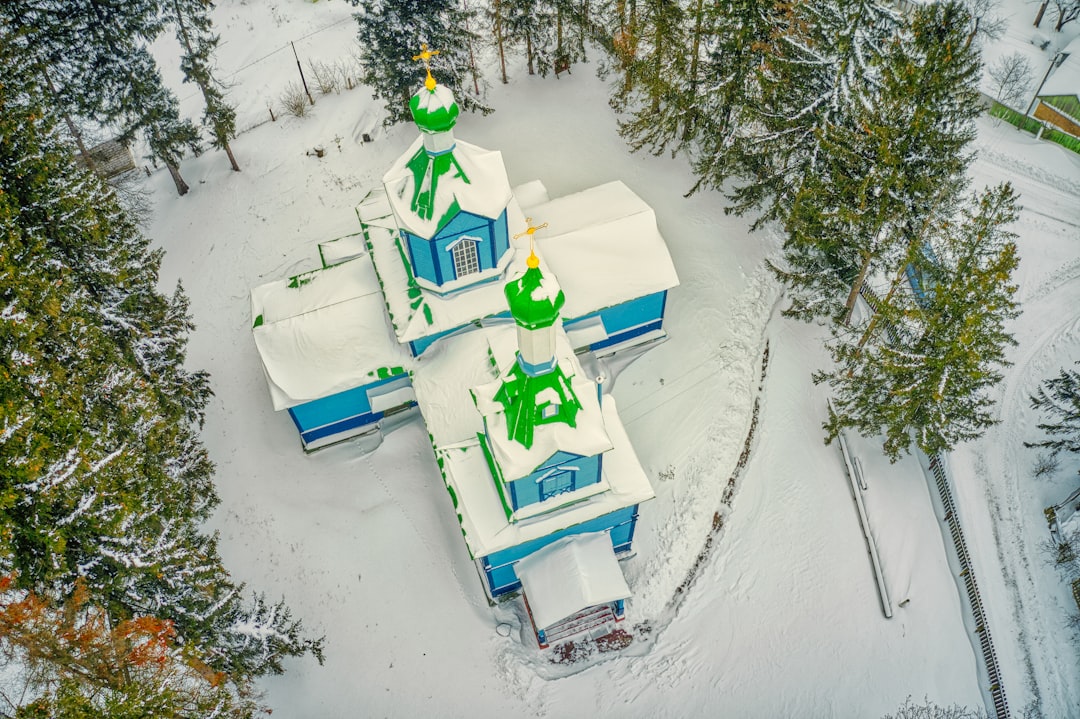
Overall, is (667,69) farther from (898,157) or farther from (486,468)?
(486,468)

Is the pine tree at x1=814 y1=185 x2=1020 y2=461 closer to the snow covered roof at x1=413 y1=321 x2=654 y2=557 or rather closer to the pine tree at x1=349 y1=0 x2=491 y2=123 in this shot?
the snow covered roof at x1=413 y1=321 x2=654 y2=557

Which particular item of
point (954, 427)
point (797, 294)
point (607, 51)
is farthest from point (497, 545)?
point (607, 51)

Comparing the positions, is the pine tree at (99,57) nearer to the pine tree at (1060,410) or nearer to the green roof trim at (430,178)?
the green roof trim at (430,178)

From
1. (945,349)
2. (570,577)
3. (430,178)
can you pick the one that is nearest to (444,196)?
(430,178)

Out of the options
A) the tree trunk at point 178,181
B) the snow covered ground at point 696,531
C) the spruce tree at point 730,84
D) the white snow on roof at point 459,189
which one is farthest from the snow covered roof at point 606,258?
the tree trunk at point 178,181

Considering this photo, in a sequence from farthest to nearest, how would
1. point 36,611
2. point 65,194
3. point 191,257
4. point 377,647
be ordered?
point 191,257, point 377,647, point 65,194, point 36,611

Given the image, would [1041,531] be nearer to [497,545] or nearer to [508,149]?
[497,545]

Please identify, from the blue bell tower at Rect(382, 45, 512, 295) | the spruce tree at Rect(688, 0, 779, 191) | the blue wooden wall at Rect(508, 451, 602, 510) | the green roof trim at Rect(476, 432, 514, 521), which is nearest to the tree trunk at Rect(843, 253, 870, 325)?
the spruce tree at Rect(688, 0, 779, 191)
